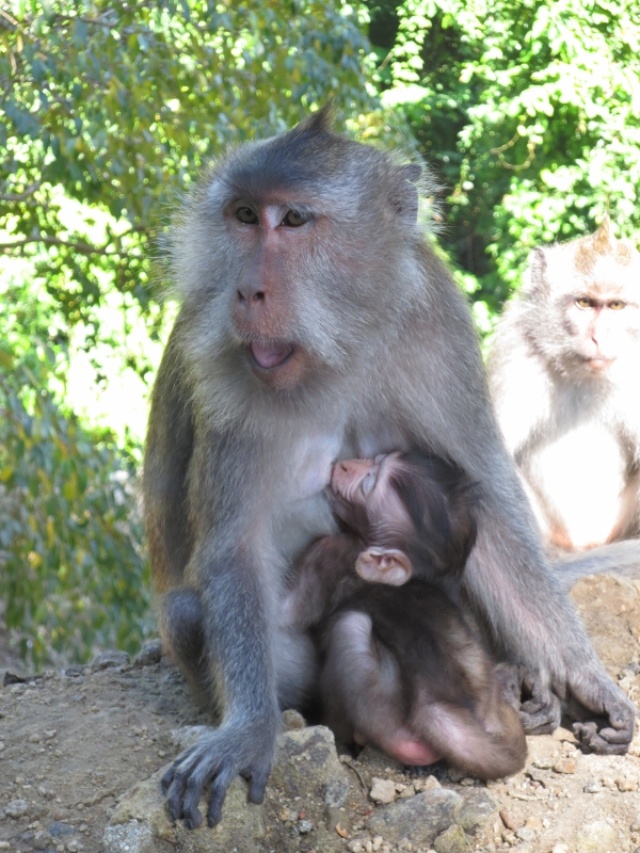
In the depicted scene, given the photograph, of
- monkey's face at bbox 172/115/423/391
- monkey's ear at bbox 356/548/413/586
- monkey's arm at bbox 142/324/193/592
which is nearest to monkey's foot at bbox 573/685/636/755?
monkey's ear at bbox 356/548/413/586

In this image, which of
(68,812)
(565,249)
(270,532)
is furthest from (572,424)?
(68,812)

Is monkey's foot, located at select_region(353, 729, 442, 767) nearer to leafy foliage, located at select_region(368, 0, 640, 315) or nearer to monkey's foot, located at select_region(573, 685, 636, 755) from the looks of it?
monkey's foot, located at select_region(573, 685, 636, 755)

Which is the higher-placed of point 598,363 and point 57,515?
point 598,363

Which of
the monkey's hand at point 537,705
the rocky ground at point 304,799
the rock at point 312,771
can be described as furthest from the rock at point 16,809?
the monkey's hand at point 537,705

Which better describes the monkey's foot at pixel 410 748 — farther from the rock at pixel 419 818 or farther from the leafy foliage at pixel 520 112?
the leafy foliage at pixel 520 112

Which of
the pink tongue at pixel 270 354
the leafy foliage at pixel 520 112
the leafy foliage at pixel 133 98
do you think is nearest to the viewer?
the pink tongue at pixel 270 354

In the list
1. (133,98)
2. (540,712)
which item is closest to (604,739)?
(540,712)

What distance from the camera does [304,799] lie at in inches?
105

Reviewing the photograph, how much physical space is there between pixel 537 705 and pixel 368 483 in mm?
736

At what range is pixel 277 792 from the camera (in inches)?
106

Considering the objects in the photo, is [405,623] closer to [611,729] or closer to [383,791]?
[383,791]

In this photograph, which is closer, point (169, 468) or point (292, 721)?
point (292, 721)

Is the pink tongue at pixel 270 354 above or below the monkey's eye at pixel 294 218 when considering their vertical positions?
below

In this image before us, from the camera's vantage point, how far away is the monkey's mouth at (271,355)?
288 cm
